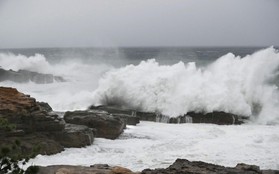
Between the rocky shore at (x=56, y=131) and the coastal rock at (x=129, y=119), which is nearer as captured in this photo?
the rocky shore at (x=56, y=131)

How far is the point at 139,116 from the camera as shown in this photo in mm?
19734

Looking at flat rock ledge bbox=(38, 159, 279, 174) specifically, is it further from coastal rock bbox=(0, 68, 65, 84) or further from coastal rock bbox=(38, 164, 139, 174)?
coastal rock bbox=(0, 68, 65, 84)

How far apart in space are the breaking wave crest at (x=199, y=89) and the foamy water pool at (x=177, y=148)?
3222mm

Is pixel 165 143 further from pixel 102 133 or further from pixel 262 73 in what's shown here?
pixel 262 73

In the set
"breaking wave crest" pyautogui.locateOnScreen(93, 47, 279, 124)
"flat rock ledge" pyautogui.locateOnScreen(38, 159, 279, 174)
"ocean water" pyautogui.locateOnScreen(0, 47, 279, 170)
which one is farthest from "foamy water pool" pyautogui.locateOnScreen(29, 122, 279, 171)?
"breaking wave crest" pyautogui.locateOnScreen(93, 47, 279, 124)

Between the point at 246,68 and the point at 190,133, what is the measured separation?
31.9 ft

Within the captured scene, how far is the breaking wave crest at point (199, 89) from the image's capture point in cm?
2069

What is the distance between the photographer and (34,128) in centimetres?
1330

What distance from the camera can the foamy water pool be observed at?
40.4 ft

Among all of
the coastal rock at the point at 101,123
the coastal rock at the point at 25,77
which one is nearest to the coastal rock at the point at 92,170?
the coastal rock at the point at 101,123

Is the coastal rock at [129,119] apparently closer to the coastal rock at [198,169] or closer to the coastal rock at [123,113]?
the coastal rock at [123,113]

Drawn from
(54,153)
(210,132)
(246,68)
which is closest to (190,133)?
(210,132)

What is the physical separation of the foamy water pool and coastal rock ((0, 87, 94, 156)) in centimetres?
35

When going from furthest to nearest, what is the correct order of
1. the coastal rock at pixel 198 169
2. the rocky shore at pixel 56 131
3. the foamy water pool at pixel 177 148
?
1. the foamy water pool at pixel 177 148
2. the rocky shore at pixel 56 131
3. the coastal rock at pixel 198 169
